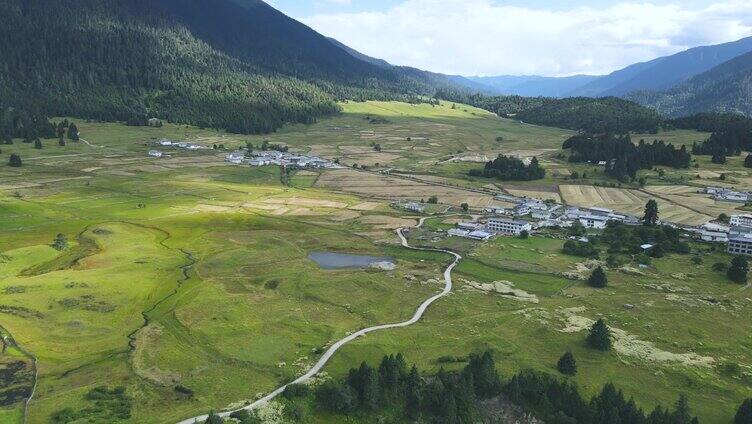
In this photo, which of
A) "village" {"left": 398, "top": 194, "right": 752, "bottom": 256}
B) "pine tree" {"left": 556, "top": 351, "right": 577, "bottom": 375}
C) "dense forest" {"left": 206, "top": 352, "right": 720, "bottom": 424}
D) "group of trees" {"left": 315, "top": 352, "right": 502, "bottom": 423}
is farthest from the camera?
"village" {"left": 398, "top": 194, "right": 752, "bottom": 256}

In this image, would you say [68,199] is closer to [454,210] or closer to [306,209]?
[306,209]

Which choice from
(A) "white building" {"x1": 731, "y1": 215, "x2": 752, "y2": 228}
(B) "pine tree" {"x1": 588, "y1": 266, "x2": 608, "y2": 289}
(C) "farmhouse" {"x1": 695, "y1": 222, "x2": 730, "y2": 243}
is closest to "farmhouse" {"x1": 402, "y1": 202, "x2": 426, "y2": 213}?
(B) "pine tree" {"x1": 588, "y1": 266, "x2": 608, "y2": 289}

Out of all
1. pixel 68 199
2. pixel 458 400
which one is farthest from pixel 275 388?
pixel 68 199

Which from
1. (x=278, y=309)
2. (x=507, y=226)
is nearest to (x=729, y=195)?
(x=507, y=226)

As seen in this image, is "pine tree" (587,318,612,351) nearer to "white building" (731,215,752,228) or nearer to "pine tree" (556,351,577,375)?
"pine tree" (556,351,577,375)

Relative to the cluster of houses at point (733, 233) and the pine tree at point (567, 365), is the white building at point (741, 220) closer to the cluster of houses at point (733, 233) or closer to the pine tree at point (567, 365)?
the cluster of houses at point (733, 233)

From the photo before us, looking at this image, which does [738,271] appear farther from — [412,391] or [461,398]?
[412,391]

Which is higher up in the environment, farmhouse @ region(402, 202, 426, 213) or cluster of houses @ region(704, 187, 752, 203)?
cluster of houses @ region(704, 187, 752, 203)

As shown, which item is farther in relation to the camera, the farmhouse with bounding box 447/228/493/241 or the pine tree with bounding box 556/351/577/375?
the farmhouse with bounding box 447/228/493/241
